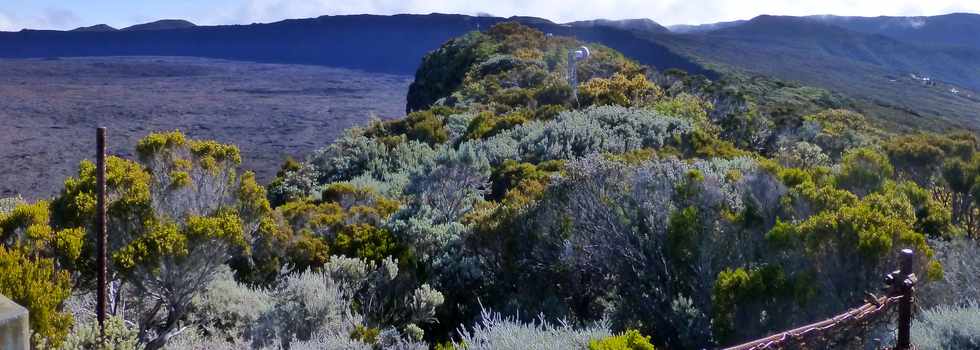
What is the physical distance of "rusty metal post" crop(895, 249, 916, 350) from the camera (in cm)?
362

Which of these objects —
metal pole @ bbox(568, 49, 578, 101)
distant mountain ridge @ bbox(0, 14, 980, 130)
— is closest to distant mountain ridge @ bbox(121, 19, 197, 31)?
distant mountain ridge @ bbox(0, 14, 980, 130)

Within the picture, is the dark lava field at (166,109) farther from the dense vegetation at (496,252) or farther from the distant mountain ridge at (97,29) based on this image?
the distant mountain ridge at (97,29)

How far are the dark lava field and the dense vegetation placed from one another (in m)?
17.2

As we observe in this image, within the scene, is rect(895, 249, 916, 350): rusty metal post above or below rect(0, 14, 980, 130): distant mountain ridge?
below

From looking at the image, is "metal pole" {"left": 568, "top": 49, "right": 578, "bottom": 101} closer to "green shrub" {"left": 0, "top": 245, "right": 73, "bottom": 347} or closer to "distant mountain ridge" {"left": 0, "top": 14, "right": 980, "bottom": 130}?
"green shrub" {"left": 0, "top": 245, "right": 73, "bottom": 347}

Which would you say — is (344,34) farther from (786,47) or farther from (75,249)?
(75,249)

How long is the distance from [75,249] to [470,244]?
3201mm

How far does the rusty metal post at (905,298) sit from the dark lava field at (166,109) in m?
22.3

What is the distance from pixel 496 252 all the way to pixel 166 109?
122 feet

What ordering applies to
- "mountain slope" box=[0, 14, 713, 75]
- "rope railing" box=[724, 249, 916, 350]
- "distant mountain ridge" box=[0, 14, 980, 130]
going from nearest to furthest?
"rope railing" box=[724, 249, 916, 350], "distant mountain ridge" box=[0, 14, 980, 130], "mountain slope" box=[0, 14, 713, 75]

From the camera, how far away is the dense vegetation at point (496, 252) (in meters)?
4.90

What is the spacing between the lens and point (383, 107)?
44031mm

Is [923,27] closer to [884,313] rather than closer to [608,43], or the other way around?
[608,43]

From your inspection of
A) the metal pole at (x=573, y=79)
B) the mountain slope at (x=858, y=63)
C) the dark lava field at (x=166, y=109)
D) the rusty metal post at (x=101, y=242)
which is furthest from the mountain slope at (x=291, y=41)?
the rusty metal post at (x=101, y=242)
